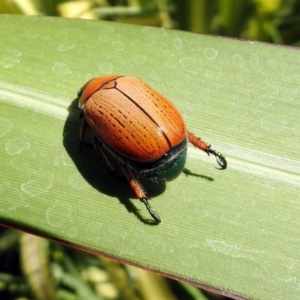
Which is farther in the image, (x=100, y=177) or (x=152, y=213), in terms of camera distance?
(x=100, y=177)

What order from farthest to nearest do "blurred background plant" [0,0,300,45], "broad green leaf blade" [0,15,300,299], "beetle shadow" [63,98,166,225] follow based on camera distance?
"blurred background plant" [0,0,300,45] < "beetle shadow" [63,98,166,225] < "broad green leaf blade" [0,15,300,299]

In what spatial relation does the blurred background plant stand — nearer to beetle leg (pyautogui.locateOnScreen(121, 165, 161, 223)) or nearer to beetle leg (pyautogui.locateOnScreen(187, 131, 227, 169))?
beetle leg (pyautogui.locateOnScreen(187, 131, 227, 169))

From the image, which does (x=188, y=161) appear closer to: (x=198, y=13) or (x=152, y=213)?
(x=152, y=213)

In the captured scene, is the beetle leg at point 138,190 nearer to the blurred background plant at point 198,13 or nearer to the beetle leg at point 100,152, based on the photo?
the beetle leg at point 100,152

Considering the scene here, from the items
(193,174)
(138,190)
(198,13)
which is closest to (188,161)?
(193,174)

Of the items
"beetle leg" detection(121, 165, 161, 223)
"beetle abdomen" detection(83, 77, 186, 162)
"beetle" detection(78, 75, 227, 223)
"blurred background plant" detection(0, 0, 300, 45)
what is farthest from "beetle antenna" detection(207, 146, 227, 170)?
"blurred background plant" detection(0, 0, 300, 45)

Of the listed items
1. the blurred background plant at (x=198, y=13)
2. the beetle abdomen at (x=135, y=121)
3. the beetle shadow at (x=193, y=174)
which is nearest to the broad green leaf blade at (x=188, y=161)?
the beetle shadow at (x=193, y=174)
